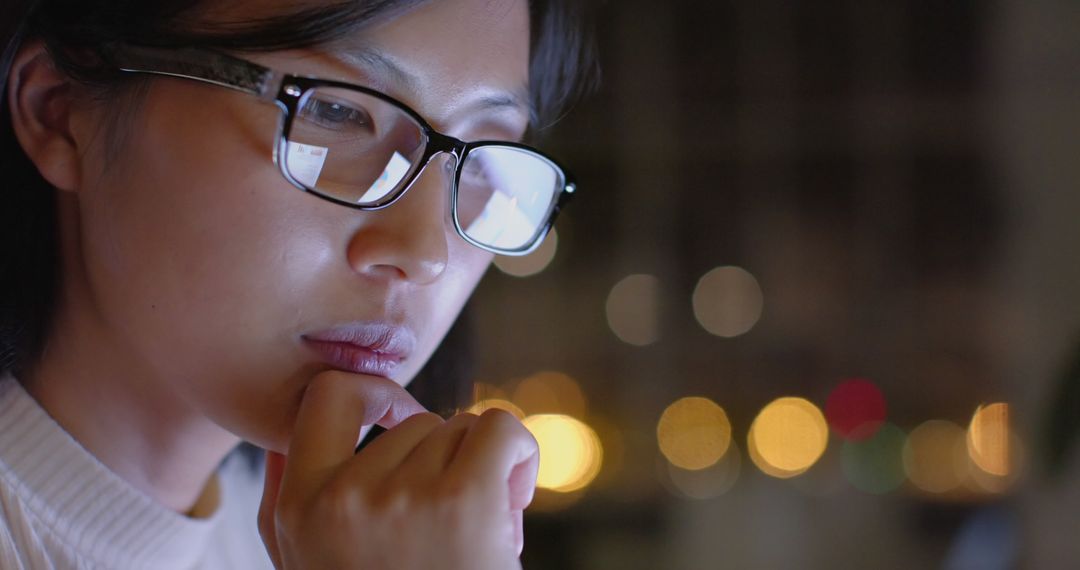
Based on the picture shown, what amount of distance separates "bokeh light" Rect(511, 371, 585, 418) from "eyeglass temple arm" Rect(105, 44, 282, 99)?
2.62 metres

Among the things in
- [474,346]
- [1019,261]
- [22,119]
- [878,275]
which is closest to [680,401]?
[878,275]

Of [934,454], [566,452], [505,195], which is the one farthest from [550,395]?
[505,195]

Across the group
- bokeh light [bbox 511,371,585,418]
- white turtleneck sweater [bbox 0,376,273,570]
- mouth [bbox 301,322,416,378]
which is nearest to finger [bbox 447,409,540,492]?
mouth [bbox 301,322,416,378]

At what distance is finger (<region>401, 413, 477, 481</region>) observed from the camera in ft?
2.07

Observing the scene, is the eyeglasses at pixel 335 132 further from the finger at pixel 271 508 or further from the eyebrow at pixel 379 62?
the finger at pixel 271 508

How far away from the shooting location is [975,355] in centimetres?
310

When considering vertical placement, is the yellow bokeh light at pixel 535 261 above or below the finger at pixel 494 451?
below

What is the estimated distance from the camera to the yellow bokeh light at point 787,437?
3.19m

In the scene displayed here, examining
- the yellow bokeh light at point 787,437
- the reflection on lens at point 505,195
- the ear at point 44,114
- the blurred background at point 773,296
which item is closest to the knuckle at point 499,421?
the reflection on lens at point 505,195

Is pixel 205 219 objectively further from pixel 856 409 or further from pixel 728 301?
pixel 856 409

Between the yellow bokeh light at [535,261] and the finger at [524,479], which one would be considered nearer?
the finger at [524,479]

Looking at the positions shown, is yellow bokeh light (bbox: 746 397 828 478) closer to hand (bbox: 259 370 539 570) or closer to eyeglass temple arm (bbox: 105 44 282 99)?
hand (bbox: 259 370 539 570)

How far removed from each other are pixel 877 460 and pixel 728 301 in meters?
0.75

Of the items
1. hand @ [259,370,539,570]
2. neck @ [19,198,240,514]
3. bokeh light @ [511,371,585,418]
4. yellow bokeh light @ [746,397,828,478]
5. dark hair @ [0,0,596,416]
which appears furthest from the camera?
bokeh light @ [511,371,585,418]
